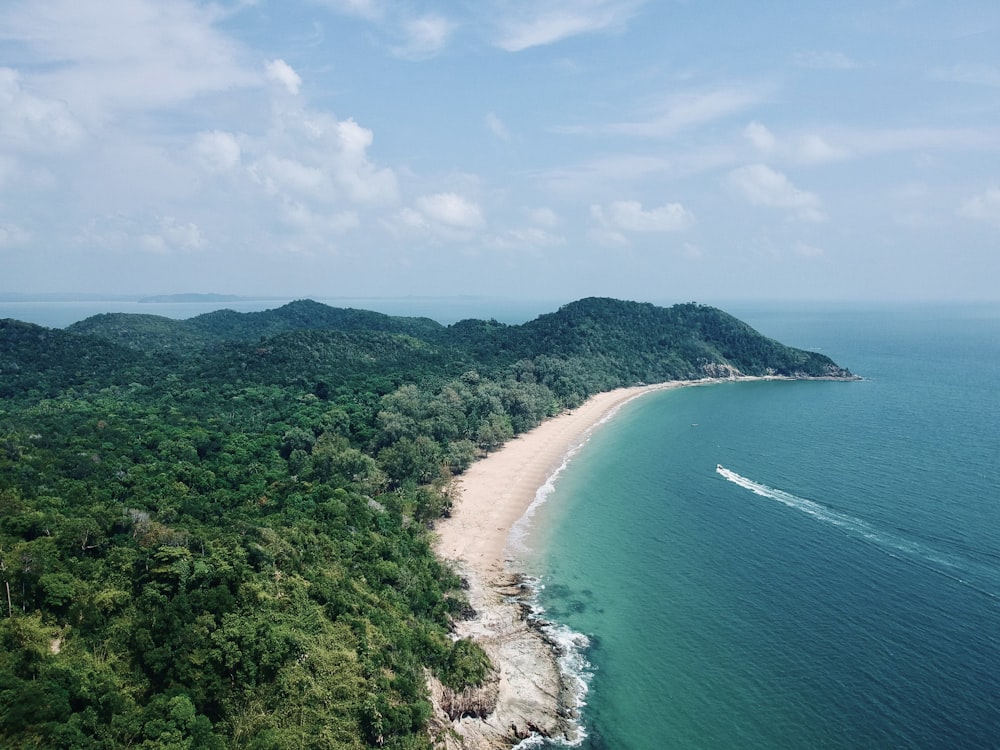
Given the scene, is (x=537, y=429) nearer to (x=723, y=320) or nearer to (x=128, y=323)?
(x=723, y=320)

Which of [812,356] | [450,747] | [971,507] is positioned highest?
[812,356]

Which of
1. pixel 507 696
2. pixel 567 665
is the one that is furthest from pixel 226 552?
pixel 567 665

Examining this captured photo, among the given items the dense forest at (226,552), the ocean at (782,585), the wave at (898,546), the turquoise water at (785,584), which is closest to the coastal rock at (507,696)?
the dense forest at (226,552)

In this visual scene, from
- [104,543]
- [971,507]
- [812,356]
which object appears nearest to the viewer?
[104,543]

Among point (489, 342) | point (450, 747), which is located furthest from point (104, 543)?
point (489, 342)

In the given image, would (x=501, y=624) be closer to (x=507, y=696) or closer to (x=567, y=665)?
(x=567, y=665)

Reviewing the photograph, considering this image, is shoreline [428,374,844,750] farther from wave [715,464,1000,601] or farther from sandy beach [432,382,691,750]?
wave [715,464,1000,601]
